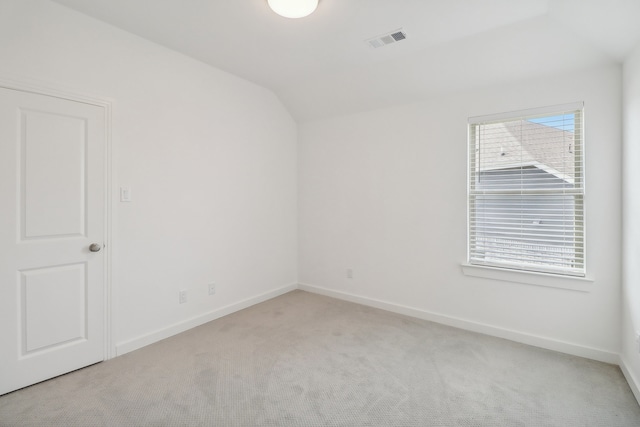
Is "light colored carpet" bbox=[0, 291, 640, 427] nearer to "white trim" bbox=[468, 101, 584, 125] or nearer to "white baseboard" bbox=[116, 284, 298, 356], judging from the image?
"white baseboard" bbox=[116, 284, 298, 356]

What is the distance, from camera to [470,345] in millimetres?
2828

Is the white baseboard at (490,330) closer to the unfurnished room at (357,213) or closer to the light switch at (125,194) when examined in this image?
the unfurnished room at (357,213)

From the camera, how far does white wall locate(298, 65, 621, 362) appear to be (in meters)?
2.53

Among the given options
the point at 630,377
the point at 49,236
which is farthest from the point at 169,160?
the point at 630,377

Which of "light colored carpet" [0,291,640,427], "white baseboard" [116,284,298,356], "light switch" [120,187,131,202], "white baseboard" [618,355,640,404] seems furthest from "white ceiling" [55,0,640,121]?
"white baseboard" [116,284,298,356]

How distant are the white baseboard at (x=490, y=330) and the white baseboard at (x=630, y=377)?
0.09m

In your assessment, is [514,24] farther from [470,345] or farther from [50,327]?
[50,327]

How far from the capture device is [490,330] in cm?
304

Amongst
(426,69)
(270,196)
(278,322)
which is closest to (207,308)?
(278,322)

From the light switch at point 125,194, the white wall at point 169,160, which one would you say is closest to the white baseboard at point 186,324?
the white wall at point 169,160

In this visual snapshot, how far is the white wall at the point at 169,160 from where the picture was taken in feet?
7.66

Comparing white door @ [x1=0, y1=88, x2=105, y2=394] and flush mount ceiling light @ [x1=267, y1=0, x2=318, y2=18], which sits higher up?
flush mount ceiling light @ [x1=267, y1=0, x2=318, y2=18]

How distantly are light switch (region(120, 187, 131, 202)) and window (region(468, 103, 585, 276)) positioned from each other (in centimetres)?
318

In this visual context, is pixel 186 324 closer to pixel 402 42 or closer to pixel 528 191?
pixel 402 42
